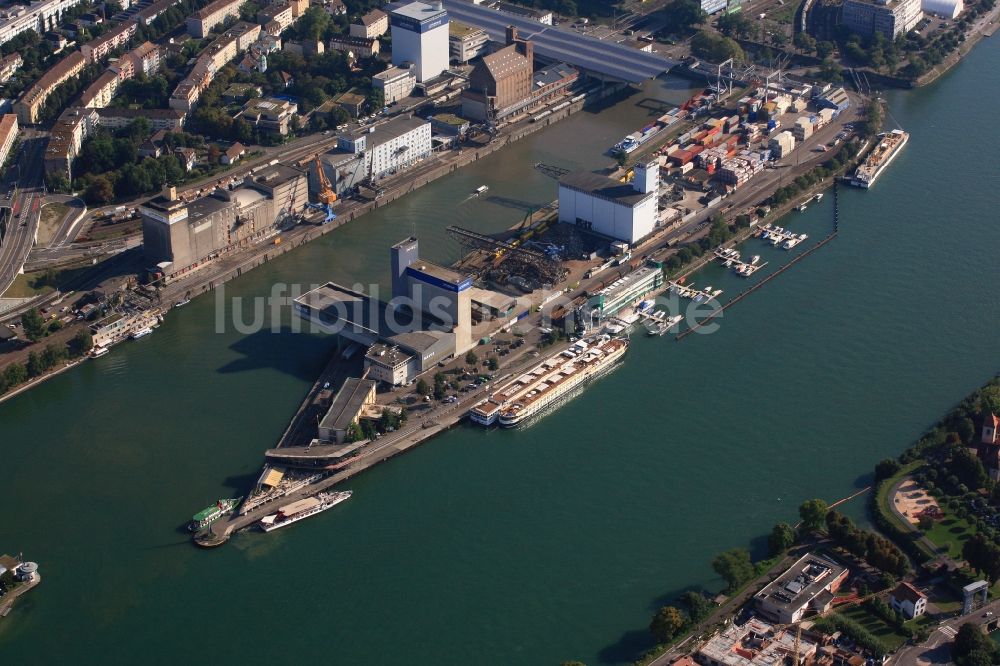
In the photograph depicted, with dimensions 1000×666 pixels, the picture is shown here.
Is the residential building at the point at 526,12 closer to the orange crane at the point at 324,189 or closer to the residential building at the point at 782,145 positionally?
the residential building at the point at 782,145

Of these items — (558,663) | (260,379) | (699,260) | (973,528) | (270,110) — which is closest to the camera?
(558,663)

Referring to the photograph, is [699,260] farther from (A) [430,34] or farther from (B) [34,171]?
(B) [34,171]

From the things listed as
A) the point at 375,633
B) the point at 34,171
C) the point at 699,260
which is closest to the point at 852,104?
the point at 699,260

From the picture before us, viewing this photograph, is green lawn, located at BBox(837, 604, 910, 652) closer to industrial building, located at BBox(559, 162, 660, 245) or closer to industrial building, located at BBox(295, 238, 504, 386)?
industrial building, located at BBox(295, 238, 504, 386)

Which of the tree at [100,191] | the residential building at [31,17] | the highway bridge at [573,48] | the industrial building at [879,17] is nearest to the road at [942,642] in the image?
the tree at [100,191]

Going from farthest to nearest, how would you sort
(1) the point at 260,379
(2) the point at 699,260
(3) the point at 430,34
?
(3) the point at 430,34 < (2) the point at 699,260 < (1) the point at 260,379

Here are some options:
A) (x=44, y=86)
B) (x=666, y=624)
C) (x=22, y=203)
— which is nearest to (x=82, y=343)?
(x=22, y=203)
